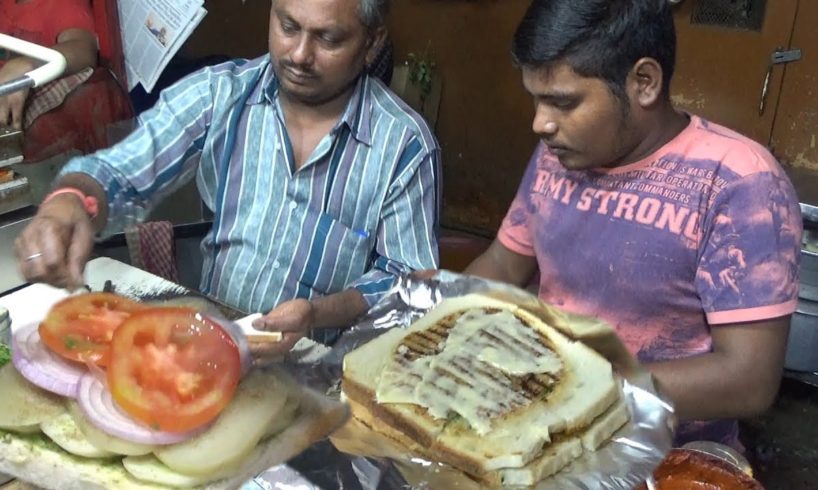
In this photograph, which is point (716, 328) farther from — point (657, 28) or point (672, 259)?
point (657, 28)

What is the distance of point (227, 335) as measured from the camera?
138 centimetres

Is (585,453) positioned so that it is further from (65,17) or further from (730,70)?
(730,70)

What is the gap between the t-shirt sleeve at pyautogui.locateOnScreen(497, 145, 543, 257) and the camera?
6.79 ft

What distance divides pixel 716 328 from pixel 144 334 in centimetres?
115

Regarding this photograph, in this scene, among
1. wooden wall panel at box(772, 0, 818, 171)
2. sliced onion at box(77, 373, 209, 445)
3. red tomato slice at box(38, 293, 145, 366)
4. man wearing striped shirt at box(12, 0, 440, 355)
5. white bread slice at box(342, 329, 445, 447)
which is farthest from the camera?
wooden wall panel at box(772, 0, 818, 171)

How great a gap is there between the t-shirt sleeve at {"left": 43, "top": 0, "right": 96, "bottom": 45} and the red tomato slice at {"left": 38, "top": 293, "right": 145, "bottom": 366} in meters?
2.07

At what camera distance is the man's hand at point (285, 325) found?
153cm

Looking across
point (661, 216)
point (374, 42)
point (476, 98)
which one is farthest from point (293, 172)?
point (476, 98)

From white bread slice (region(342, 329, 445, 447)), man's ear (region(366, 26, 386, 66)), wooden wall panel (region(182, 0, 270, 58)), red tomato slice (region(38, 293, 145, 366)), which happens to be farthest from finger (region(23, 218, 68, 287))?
wooden wall panel (region(182, 0, 270, 58))

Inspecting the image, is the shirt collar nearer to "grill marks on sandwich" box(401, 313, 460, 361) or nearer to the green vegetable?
"grill marks on sandwich" box(401, 313, 460, 361)

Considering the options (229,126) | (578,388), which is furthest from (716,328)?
(229,126)

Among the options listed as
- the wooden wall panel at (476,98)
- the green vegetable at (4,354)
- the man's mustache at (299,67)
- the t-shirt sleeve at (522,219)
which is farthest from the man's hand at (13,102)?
the wooden wall panel at (476,98)

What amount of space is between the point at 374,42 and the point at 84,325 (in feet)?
3.71

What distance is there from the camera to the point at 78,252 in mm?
1666
